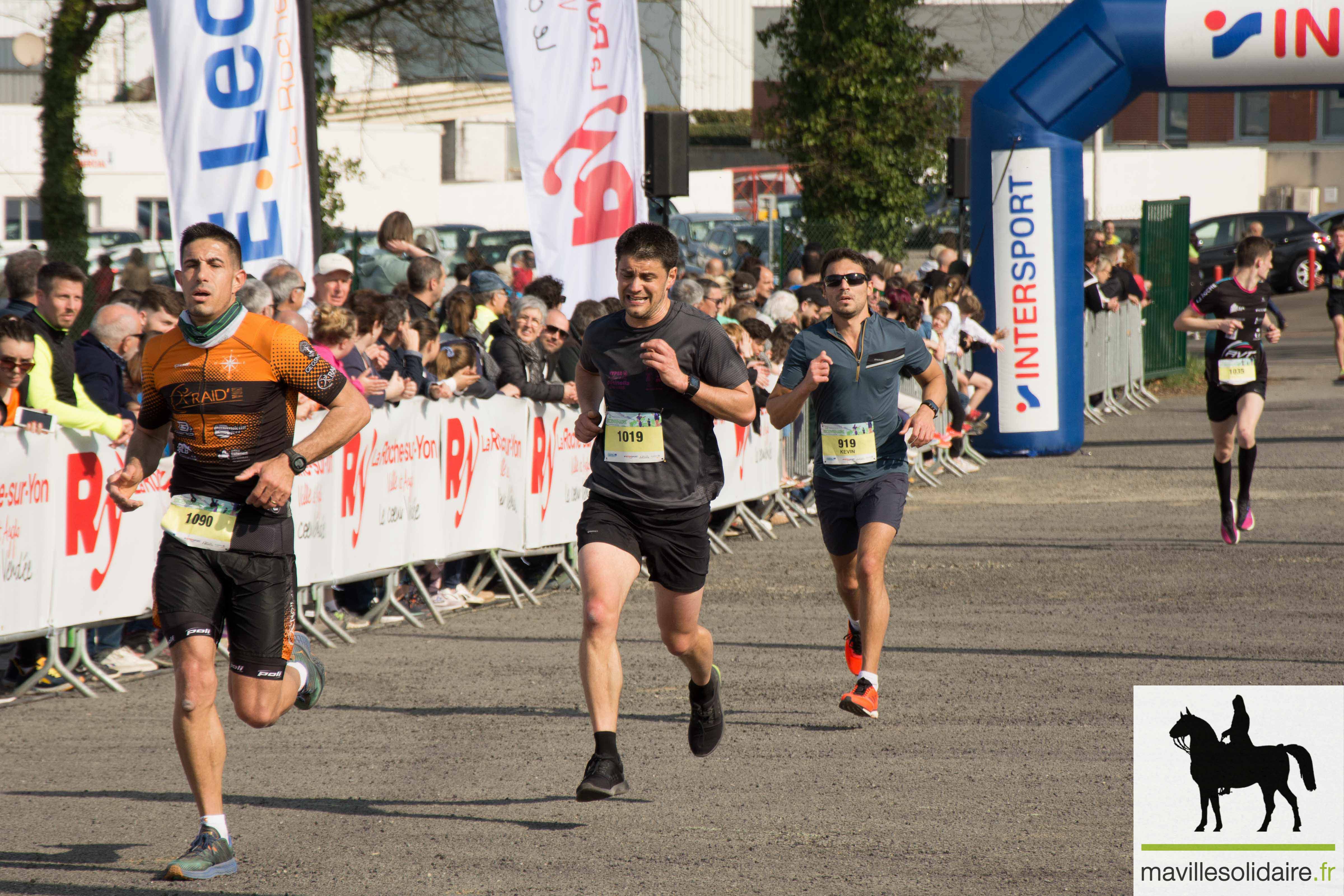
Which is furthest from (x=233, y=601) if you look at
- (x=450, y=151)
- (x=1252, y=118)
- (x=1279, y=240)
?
(x=1252, y=118)

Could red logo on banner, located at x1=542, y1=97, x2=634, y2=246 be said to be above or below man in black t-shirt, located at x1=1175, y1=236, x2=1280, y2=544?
above

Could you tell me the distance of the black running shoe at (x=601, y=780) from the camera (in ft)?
18.5

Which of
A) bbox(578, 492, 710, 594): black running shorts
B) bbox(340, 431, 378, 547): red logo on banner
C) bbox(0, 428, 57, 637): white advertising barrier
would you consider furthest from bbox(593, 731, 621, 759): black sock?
bbox(340, 431, 378, 547): red logo on banner

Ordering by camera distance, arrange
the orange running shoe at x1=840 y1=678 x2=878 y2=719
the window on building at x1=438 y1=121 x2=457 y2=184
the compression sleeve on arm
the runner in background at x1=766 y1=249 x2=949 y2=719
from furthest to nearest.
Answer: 1. the window on building at x1=438 y1=121 x2=457 y2=184
2. the compression sleeve on arm
3. the runner in background at x1=766 y1=249 x2=949 y2=719
4. the orange running shoe at x1=840 y1=678 x2=878 y2=719

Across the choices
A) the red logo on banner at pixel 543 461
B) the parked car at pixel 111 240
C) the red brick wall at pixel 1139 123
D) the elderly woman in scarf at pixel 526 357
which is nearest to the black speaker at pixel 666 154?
the elderly woman in scarf at pixel 526 357

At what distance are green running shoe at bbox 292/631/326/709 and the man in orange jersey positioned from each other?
40cm

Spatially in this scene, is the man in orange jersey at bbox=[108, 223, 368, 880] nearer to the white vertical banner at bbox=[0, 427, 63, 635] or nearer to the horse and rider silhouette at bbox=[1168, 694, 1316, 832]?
the white vertical banner at bbox=[0, 427, 63, 635]

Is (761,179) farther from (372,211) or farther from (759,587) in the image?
(759,587)

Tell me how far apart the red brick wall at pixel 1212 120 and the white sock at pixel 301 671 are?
53.7m

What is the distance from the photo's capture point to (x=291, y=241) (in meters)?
9.88

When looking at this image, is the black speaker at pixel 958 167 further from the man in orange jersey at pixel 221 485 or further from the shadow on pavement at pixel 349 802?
the man in orange jersey at pixel 221 485

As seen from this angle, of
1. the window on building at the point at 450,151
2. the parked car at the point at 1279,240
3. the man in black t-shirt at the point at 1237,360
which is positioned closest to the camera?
the man in black t-shirt at the point at 1237,360

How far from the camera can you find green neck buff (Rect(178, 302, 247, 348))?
530cm

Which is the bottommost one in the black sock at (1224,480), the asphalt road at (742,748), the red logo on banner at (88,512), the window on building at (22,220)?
the asphalt road at (742,748)
